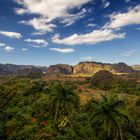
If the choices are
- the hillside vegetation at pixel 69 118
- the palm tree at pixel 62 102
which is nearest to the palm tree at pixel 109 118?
the hillside vegetation at pixel 69 118

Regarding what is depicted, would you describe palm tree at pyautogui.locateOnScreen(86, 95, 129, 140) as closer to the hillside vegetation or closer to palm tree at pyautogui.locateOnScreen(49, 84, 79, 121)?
the hillside vegetation

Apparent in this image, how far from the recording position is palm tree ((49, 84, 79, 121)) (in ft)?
163

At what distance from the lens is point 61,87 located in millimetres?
50969

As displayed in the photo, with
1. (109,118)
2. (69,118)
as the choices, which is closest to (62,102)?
(69,118)

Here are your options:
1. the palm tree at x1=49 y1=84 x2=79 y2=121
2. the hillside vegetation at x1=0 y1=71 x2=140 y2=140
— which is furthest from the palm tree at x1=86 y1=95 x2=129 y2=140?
the palm tree at x1=49 y1=84 x2=79 y2=121

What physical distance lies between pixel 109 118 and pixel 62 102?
13.1m

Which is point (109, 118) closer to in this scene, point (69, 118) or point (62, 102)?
point (69, 118)

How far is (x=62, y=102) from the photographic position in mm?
49469

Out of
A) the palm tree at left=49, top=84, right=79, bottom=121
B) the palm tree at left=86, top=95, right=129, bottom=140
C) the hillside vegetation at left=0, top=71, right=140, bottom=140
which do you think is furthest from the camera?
the palm tree at left=49, top=84, right=79, bottom=121

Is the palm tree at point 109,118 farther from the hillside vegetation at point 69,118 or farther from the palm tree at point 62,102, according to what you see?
the palm tree at point 62,102

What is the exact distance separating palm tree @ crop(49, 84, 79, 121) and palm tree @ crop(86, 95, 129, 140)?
32.8ft

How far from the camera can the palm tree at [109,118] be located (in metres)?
38.5

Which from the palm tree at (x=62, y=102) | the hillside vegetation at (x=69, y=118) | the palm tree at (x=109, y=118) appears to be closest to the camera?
the palm tree at (x=109, y=118)

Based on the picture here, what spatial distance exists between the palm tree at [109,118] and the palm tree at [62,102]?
10.0 meters
